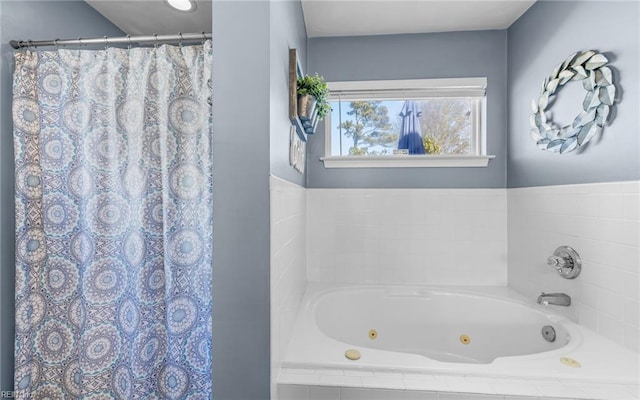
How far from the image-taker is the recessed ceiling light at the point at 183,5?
1.69m

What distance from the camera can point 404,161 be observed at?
7.18 ft

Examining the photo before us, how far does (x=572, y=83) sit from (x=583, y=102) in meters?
0.16

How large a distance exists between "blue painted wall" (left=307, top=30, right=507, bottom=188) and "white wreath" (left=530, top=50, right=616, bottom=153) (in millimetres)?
440

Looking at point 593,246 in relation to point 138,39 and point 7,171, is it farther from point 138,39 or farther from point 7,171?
point 7,171

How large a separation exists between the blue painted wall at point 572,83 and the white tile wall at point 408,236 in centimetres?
35

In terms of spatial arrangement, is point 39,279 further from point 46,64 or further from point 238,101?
point 238,101

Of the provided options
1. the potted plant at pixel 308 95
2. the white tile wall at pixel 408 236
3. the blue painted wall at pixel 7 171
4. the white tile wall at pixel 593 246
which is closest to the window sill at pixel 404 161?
the white tile wall at pixel 408 236

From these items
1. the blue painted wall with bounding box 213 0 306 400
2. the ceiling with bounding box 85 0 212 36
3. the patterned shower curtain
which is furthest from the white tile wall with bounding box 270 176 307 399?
the ceiling with bounding box 85 0 212 36

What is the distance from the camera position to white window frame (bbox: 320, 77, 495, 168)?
2.16m

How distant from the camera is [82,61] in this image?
4.35ft

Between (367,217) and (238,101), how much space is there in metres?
1.41

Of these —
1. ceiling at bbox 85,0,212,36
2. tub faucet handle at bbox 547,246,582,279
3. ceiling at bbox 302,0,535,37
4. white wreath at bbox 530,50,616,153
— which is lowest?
tub faucet handle at bbox 547,246,582,279

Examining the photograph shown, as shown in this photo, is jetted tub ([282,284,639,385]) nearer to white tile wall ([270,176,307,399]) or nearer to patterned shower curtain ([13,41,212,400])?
white tile wall ([270,176,307,399])

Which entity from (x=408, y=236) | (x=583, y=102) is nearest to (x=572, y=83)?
(x=583, y=102)
